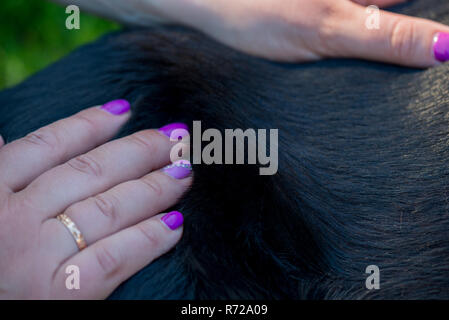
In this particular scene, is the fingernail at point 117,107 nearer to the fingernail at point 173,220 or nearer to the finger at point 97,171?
the finger at point 97,171

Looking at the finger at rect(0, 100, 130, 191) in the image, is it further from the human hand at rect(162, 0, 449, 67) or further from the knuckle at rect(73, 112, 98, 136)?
the human hand at rect(162, 0, 449, 67)

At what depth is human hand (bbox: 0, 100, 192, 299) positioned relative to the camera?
0.80 m

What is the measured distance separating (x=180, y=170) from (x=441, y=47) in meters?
0.61

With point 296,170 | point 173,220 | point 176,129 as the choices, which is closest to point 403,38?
point 296,170

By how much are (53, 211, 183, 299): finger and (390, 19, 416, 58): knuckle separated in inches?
23.2

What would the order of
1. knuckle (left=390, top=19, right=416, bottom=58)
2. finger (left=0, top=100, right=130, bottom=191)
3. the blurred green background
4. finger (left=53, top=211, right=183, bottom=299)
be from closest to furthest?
finger (left=53, top=211, right=183, bottom=299)
finger (left=0, top=100, right=130, bottom=191)
knuckle (left=390, top=19, right=416, bottom=58)
the blurred green background

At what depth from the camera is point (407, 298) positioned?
2.61 feet

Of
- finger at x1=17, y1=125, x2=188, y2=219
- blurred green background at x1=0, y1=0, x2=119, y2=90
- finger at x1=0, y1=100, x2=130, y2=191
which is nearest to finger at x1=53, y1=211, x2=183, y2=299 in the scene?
finger at x1=17, y1=125, x2=188, y2=219

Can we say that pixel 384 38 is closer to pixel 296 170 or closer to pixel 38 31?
pixel 296 170

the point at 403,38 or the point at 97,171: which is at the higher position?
the point at 403,38

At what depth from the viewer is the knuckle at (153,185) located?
2.90ft

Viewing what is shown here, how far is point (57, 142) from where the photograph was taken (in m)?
0.95

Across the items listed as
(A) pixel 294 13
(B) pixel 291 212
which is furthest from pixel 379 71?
(B) pixel 291 212
